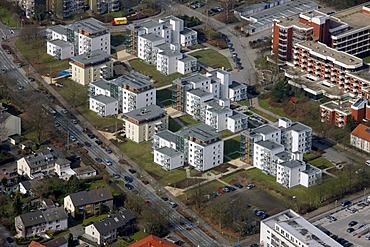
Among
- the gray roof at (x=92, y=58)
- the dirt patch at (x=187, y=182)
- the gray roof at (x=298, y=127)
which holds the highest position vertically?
the gray roof at (x=92, y=58)

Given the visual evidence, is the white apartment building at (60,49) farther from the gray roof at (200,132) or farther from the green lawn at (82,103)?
the gray roof at (200,132)

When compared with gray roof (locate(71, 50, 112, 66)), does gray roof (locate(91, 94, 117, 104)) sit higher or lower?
lower

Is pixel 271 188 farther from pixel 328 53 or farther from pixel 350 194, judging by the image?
pixel 328 53

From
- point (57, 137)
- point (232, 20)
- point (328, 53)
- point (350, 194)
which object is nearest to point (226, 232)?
point (350, 194)

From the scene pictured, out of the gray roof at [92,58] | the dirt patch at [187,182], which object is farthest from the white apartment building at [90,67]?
the dirt patch at [187,182]

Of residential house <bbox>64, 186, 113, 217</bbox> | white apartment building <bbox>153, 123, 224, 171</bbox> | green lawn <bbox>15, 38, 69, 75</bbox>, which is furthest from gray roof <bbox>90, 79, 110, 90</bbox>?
residential house <bbox>64, 186, 113, 217</bbox>

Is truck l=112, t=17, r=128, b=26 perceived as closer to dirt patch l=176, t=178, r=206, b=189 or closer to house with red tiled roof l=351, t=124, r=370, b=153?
house with red tiled roof l=351, t=124, r=370, b=153
